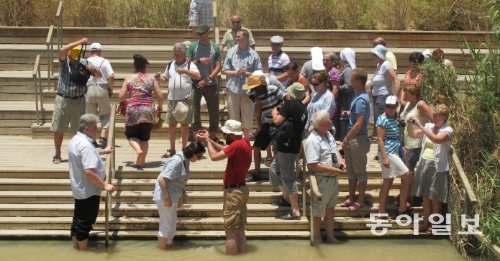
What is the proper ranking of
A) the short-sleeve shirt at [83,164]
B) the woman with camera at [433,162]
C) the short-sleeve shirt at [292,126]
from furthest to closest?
the short-sleeve shirt at [292,126] → the woman with camera at [433,162] → the short-sleeve shirt at [83,164]

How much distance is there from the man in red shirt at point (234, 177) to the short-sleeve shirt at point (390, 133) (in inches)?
75.5

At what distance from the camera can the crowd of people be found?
1015 cm

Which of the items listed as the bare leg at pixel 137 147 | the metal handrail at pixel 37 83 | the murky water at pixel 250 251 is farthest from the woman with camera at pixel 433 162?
the metal handrail at pixel 37 83

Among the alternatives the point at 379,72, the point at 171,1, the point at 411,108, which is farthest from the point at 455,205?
the point at 171,1

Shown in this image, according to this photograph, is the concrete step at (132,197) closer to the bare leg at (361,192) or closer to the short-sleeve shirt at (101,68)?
the bare leg at (361,192)

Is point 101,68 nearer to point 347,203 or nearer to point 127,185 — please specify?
point 127,185

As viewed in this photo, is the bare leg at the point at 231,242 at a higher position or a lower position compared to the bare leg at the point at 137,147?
lower

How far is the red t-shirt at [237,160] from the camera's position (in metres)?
10.0

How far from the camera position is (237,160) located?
10102mm

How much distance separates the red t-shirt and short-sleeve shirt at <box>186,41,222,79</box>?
314cm

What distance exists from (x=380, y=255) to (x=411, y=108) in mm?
2056

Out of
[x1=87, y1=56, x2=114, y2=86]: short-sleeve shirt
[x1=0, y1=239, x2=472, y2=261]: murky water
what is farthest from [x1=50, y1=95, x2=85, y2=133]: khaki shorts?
[x1=0, y1=239, x2=472, y2=261]: murky water

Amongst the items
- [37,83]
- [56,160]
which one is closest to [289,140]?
[56,160]

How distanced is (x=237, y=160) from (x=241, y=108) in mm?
2501
